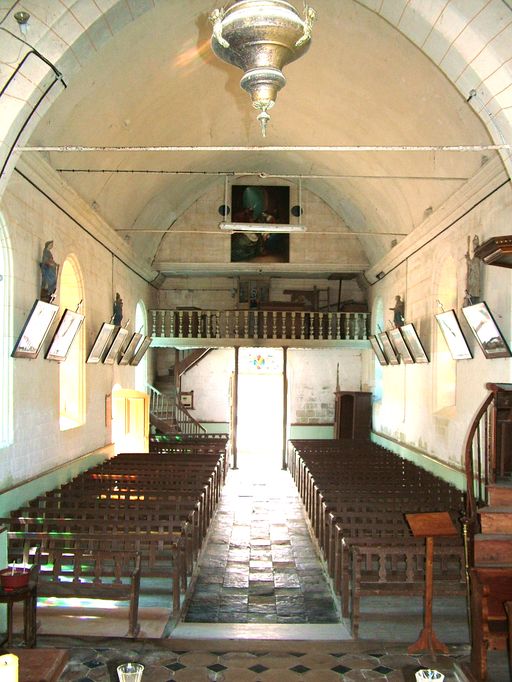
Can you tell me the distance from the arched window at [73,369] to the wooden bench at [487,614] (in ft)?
24.2

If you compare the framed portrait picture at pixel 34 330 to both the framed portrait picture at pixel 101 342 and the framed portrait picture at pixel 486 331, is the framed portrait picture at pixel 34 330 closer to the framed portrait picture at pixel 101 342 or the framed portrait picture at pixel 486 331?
the framed portrait picture at pixel 101 342

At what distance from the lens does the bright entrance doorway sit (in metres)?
20.2

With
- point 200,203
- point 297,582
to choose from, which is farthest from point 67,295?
point 200,203

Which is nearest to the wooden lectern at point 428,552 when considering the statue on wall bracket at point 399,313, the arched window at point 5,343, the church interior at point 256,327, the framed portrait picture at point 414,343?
the church interior at point 256,327

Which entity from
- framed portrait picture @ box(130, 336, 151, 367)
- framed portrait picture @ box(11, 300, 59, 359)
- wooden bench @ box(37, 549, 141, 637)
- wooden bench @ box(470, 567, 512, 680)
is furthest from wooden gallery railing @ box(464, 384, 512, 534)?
framed portrait picture @ box(130, 336, 151, 367)

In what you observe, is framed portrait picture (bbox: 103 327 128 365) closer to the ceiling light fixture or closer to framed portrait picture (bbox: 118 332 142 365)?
framed portrait picture (bbox: 118 332 142 365)

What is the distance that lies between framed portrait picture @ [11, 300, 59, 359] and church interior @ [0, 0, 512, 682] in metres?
0.04

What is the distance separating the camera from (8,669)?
2.40 m

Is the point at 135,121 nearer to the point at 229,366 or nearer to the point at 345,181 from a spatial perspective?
the point at 345,181

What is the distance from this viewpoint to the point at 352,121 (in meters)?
11.0

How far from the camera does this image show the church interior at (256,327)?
209 inches

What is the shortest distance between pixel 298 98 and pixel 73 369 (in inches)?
233

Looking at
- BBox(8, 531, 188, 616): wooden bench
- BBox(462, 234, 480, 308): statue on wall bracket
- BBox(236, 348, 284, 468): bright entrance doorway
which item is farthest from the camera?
BBox(236, 348, 284, 468): bright entrance doorway

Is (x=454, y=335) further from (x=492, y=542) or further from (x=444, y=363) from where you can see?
(x=492, y=542)
